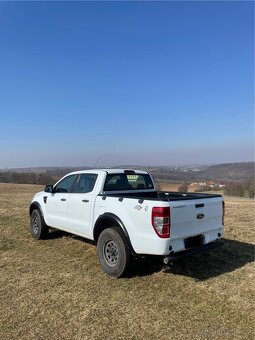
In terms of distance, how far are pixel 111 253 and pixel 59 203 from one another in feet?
6.95

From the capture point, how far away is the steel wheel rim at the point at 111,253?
5.93m

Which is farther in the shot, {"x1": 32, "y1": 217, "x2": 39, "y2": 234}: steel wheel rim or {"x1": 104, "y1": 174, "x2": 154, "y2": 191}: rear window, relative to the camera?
{"x1": 32, "y1": 217, "x2": 39, "y2": 234}: steel wheel rim

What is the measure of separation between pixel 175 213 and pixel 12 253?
4.11 meters

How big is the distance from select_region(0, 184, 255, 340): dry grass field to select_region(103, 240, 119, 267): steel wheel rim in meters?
0.27

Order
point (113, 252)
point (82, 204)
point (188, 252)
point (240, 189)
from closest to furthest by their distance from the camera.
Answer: point (188, 252), point (113, 252), point (82, 204), point (240, 189)

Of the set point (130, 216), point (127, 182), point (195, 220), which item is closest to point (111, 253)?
point (130, 216)

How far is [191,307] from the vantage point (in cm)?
470

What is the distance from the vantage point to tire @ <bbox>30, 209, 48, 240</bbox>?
334 inches

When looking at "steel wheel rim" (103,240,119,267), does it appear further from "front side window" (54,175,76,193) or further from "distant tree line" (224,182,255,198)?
"distant tree line" (224,182,255,198)

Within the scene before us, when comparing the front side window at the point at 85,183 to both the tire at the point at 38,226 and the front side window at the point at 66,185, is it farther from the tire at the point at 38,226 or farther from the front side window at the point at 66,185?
the tire at the point at 38,226

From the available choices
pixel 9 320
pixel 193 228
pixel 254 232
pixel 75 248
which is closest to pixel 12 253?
pixel 75 248

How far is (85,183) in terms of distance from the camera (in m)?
7.09

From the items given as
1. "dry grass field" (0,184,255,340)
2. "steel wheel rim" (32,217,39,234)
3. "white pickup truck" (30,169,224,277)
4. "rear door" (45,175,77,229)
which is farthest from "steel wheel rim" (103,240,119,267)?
"steel wheel rim" (32,217,39,234)

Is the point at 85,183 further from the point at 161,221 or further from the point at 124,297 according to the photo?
the point at 124,297
